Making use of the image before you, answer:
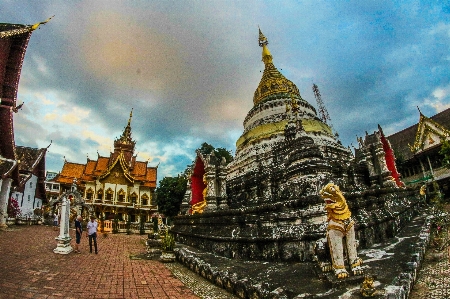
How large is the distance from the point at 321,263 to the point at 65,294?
4577mm

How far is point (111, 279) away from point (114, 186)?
29.1m

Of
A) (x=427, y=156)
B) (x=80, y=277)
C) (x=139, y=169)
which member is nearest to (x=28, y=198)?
(x=139, y=169)

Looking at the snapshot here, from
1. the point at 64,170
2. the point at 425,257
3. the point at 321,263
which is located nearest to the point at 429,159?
the point at 425,257

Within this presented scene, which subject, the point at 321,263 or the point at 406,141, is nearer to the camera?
the point at 321,263

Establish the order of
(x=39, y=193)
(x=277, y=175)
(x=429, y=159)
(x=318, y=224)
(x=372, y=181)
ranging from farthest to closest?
(x=39, y=193) < (x=429, y=159) < (x=372, y=181) < (x=277, y=175) < (x=318, y=224)

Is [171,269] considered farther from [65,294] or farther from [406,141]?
[406,141]

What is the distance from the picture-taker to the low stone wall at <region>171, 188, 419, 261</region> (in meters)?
5.54

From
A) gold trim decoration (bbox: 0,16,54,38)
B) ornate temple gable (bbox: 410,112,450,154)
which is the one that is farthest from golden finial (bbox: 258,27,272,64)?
gold trim decoration (bbox: 0,16,54,38)

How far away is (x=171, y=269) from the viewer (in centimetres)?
728

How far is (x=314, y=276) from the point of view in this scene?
419 cm

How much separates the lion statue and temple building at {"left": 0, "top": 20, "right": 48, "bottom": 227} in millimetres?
13037

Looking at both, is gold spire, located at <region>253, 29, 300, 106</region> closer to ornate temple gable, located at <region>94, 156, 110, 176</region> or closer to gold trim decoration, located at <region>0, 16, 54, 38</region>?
gold trim decoration, located at <region>0, 16, 54, 38</region>

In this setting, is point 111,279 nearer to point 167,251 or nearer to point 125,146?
point 167,251

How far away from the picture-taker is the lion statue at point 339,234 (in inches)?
143
